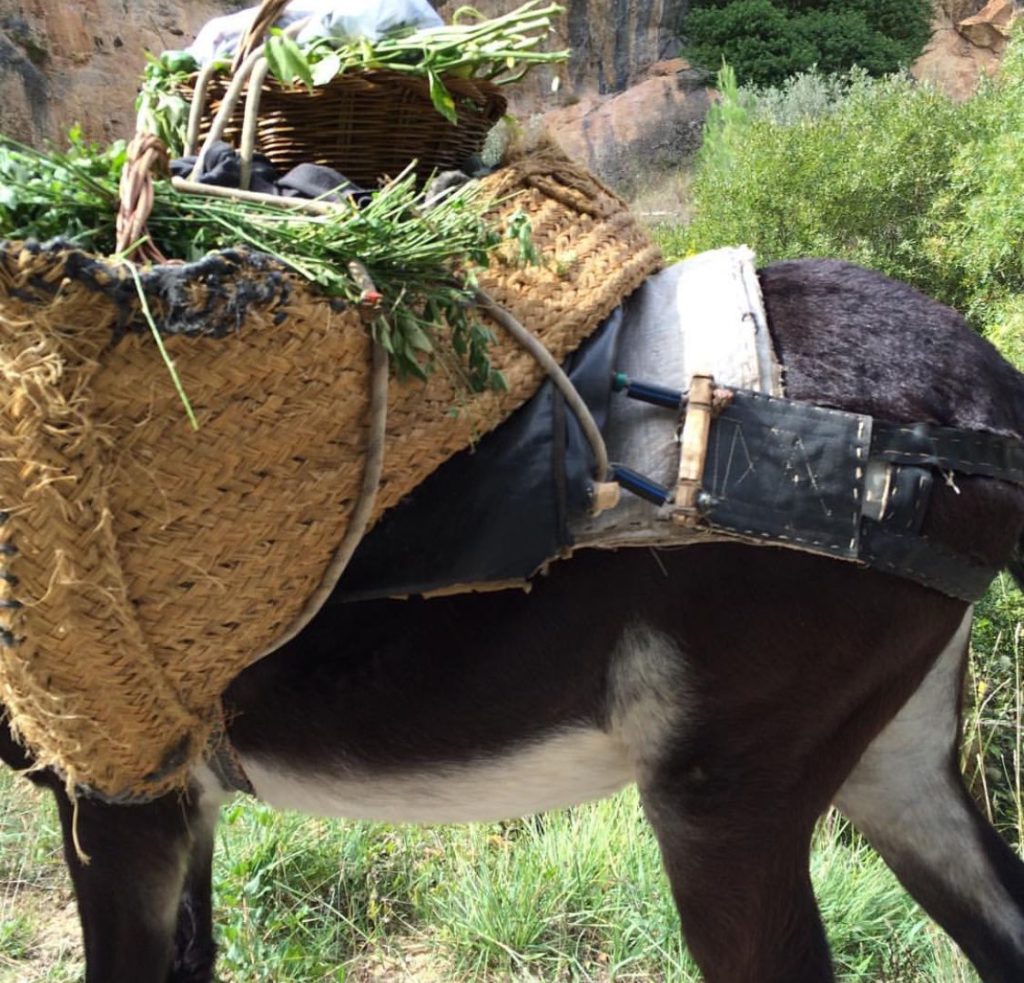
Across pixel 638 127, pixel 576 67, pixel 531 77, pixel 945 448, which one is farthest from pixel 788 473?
pixel 576 67

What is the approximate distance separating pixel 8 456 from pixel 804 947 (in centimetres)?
148

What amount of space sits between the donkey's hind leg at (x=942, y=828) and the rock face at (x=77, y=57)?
46.4ft

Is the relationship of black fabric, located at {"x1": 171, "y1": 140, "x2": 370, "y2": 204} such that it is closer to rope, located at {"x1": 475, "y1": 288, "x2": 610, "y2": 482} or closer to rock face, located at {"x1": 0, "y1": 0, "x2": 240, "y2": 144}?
rope, located at {"x1": 475, "y1": 288, "x2": 610, "y2": 482}

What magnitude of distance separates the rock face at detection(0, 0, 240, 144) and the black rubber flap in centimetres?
1426

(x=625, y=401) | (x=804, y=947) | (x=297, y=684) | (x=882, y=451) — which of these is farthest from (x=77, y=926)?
(x=882, y=451)

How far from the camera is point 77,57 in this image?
1486cm

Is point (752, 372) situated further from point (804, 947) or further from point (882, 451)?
point (804, 947)

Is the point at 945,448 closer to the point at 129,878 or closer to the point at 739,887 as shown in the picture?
the point at 739,887

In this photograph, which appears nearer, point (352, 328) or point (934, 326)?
point (352, 328)

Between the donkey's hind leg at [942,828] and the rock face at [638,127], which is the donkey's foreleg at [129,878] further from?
the rock face at [638,127]

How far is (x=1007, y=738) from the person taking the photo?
12.5 ft

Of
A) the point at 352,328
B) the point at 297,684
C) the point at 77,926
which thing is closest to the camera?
the point at 352,328

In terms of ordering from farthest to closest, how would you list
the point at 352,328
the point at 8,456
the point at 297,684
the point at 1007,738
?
the point at 1007,738, the point at 297,684, the point at 352,328, the point at 8,456

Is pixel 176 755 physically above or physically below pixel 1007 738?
above
